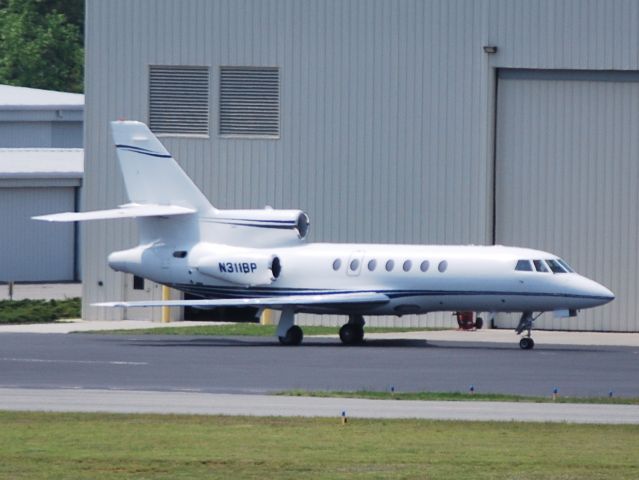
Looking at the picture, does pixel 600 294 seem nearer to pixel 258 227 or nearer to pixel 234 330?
pixel 258 227

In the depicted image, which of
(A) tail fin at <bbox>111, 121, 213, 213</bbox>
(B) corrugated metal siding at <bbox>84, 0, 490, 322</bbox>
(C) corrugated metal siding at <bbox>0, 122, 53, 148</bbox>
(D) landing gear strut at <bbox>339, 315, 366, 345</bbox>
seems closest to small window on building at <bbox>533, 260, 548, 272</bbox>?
(D) landing gear strut at <bbox>339, 315, 366, 345</bbox>

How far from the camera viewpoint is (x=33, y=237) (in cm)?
6781

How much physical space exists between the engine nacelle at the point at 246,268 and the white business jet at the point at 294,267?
2 centimetres

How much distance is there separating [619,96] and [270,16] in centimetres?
1046

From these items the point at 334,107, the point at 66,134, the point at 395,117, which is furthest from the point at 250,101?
the point at 66,134

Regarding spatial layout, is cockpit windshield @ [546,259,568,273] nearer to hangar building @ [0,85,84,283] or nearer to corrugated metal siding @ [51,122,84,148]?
hangar building @ [0,85,84,283]

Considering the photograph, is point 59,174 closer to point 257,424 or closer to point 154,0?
point 154,0

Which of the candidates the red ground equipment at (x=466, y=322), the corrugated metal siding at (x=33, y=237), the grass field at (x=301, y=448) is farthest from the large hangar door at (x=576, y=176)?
the corrugated metal siding at (x=33, y=237)

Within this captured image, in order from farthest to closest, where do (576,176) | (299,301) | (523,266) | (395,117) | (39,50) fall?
(39,50)
(395,117)
(576,176)
(299,301)
(523,266)

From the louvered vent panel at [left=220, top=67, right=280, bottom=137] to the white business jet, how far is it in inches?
260

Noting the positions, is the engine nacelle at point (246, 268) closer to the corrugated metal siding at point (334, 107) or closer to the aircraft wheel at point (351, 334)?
the aircraft wheel at point (351, 334)

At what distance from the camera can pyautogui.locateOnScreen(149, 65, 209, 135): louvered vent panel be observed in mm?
49438

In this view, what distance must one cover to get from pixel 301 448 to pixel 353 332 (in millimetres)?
20404

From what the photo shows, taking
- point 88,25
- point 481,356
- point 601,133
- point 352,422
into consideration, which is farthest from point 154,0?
point 352,422
